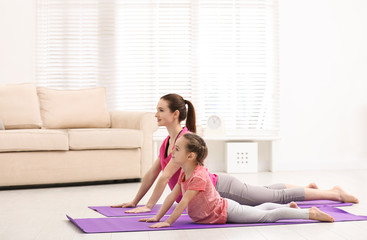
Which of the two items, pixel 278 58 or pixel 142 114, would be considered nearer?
pixel 142 114

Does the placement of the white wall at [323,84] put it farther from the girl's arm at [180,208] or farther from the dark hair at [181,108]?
the girl's arm at [180,208]

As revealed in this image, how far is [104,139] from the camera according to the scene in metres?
4.40

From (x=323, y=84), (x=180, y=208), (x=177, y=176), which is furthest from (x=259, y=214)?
(x=323, y=84)

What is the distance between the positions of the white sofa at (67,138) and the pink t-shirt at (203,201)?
1876mm

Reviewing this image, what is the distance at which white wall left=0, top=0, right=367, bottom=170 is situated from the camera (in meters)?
5.81

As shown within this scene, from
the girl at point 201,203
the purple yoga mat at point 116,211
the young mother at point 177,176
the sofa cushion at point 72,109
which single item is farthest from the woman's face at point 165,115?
the sofa cushion at point 72,109

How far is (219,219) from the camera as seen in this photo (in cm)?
267

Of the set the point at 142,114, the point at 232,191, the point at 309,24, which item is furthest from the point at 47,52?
the point at 232,191

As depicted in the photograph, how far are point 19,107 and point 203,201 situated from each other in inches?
106

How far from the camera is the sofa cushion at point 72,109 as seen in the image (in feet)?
16.1

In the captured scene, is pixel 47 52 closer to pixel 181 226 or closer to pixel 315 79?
pixel 315 79

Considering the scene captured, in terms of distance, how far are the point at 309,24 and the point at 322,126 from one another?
3.77 ft

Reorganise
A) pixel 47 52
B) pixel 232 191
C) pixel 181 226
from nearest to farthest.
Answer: pixel 181 226, pixel 232 191, pixel 47 52

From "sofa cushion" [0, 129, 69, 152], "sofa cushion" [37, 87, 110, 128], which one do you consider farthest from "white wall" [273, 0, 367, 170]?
"sofa cushion" [0, 129, 69, 152]
